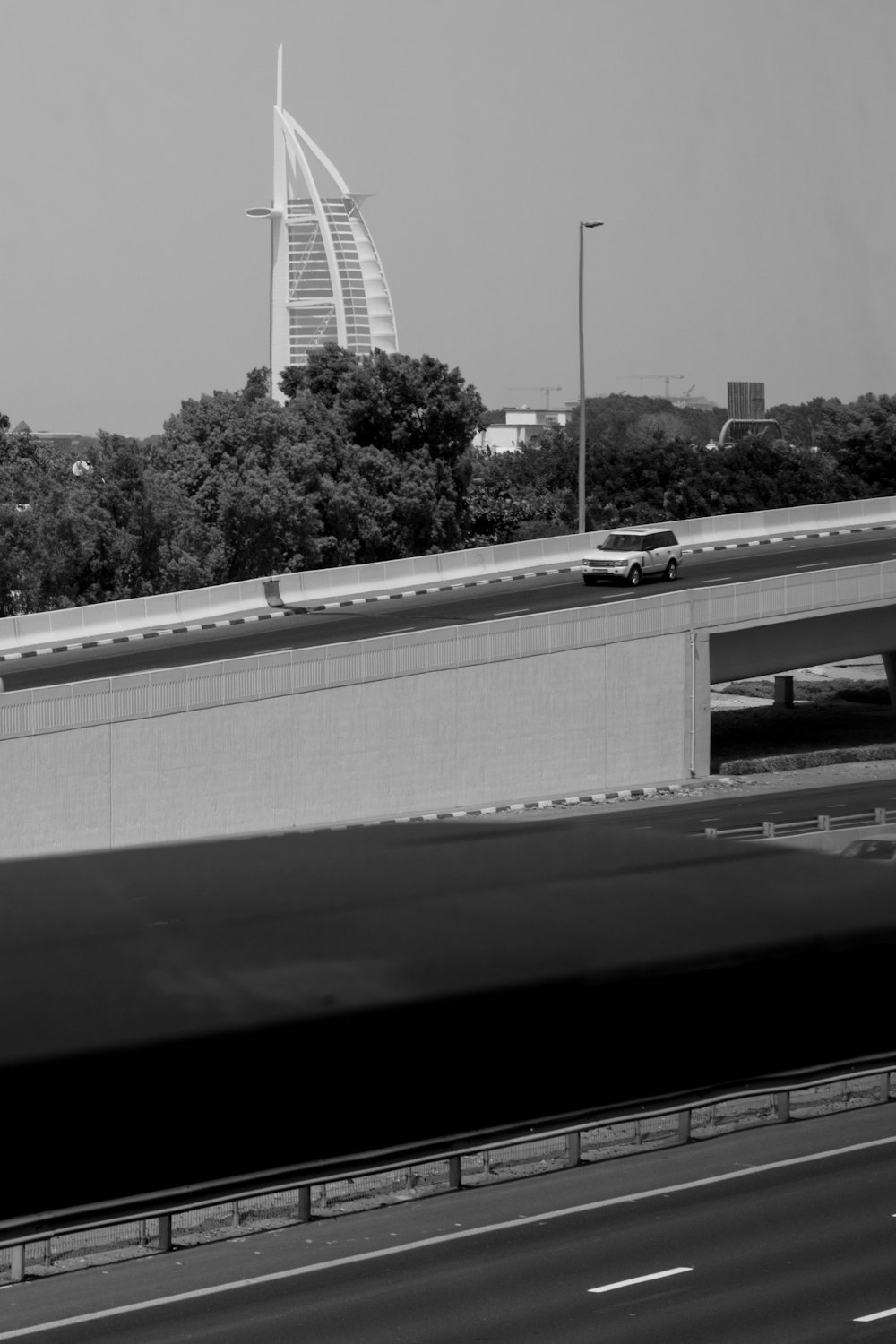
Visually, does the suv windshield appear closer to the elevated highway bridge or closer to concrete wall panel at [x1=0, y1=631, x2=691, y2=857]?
the elevated highway bridge

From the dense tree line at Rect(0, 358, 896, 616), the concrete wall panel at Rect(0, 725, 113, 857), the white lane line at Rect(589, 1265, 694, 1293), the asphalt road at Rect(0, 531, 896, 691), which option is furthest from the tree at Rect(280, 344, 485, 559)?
the white lane line at Rect(589, 1265, 694, 1293)

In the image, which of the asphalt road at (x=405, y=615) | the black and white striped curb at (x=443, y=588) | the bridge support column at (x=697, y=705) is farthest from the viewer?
the black and white striped curb at (x=443, y=588)

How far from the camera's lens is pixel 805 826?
111 ft

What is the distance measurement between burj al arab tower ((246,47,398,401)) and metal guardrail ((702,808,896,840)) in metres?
120

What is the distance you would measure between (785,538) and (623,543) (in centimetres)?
1450

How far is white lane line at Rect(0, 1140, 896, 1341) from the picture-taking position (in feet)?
38.5

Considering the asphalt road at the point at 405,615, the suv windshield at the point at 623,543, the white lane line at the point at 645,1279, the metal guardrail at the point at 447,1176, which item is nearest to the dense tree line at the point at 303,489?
the asphalt road at the point at 405,615

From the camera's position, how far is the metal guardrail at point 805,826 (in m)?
32.2

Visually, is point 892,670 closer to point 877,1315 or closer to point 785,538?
point 785,538

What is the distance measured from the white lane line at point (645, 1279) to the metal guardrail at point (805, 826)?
19.3m

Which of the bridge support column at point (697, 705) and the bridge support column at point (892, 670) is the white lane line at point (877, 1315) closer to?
the bridge support column at point (697, 705)

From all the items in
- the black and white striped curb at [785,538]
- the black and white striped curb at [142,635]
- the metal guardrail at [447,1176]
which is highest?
the black and white striped curb at [785,538]

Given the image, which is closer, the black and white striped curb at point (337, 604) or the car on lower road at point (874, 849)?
the car on lower road at point (874, 849)

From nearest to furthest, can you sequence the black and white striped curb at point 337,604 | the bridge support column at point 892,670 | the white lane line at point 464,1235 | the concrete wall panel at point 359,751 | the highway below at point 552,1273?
the highway below at point 552,1273 → the white lane line at point 464,1235 → the concrete wall panel at point 359,751 → the black and white striped curb at point 337,604 → the bridge support column at point 892,670
